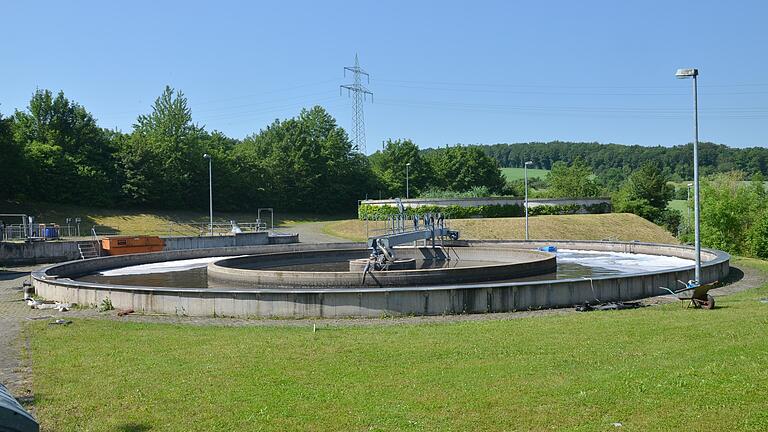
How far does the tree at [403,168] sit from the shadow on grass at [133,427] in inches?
3282

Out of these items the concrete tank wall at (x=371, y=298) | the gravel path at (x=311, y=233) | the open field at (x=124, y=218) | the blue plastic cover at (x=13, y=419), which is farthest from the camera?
the open field at (x=124, y=218)

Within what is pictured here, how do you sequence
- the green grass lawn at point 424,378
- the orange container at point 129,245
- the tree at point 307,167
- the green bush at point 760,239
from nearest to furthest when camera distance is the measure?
the green grass lawn at point 424,378
the orange container at point 129,245
the green bush at point 760,239
the tree at point 307,167

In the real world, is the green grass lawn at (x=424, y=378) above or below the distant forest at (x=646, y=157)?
below

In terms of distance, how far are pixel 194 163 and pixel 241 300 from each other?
189 feet

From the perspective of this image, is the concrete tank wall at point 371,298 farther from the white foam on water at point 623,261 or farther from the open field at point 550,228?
the open field at point 550,228

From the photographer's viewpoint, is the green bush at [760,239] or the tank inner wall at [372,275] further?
the green bush at [760,239]

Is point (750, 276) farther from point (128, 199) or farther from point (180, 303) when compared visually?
point (128, 199)

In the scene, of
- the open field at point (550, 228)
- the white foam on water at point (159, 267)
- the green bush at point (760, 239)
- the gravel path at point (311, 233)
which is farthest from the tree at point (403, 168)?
the white foam on water at point (159, 267)

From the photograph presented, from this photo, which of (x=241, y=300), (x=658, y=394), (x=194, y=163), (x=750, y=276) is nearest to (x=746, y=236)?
(x=750, y=276)

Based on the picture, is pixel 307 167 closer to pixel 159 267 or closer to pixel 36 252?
pixel 36 252

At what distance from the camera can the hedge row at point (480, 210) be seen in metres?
60.6

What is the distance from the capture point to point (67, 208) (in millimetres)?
61281

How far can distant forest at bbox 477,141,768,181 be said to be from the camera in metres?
138

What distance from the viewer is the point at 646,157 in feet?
543
